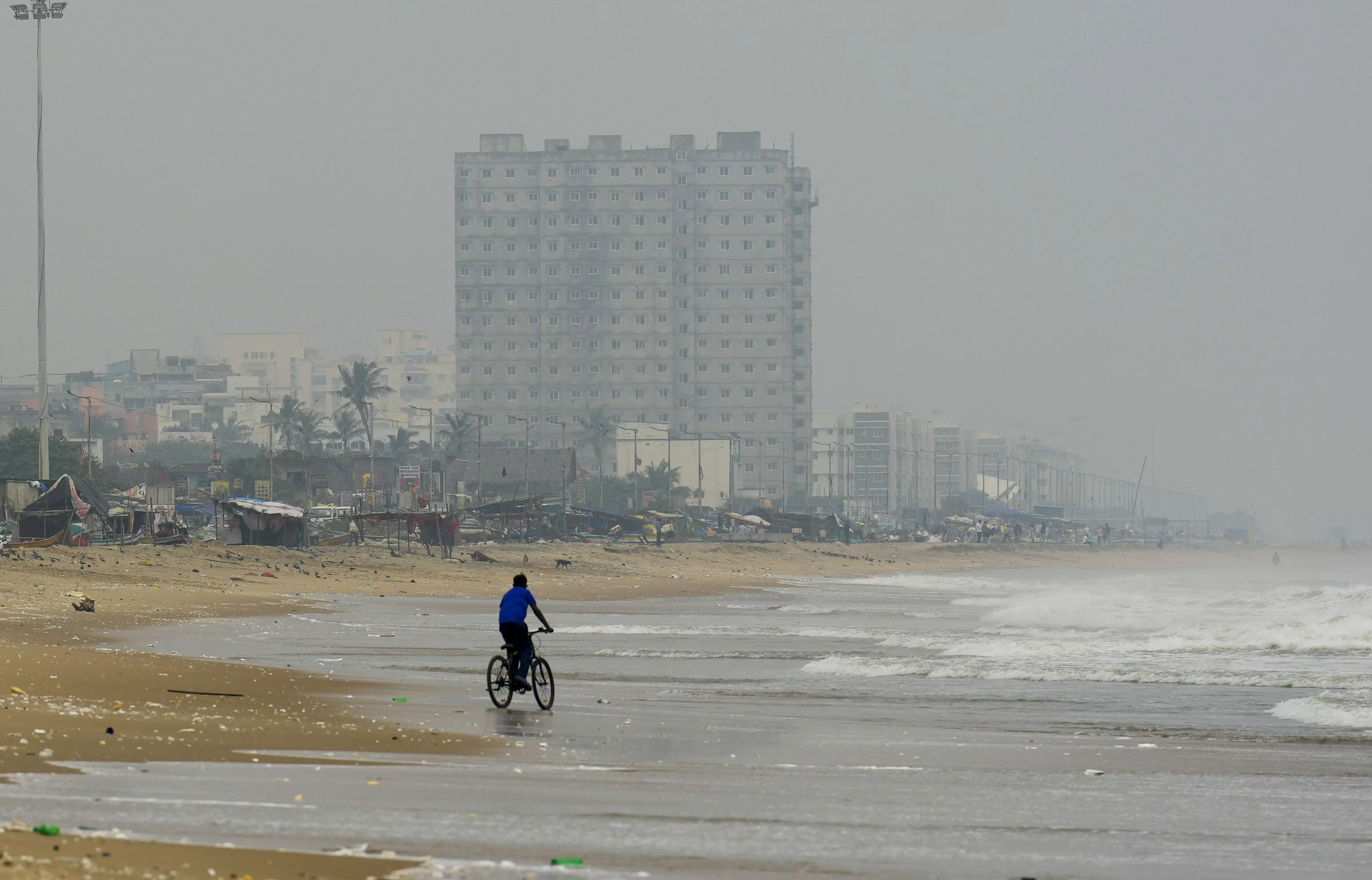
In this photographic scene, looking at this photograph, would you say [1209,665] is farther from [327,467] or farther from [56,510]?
[327,467]

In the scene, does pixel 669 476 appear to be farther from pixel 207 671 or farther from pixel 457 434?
pixel 207 671

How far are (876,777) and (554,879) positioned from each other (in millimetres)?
4932

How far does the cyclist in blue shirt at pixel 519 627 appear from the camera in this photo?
17219 mm

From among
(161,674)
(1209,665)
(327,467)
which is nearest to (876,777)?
(161,674)

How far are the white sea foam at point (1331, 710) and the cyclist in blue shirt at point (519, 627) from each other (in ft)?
28.3

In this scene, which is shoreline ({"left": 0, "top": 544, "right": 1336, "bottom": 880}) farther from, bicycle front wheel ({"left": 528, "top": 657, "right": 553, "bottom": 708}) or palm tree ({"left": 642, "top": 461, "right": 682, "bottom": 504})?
palm tree ({"left": 642, "top": 461, "right": 682, "bottom": 504})

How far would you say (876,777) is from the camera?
40.6 ft

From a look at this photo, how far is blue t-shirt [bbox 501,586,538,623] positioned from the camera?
56.5 ft

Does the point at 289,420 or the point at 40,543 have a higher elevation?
the point at 289,420

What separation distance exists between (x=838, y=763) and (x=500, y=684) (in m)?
5.32

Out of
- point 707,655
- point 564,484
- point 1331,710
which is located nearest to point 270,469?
point 564,484

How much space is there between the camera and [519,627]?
17219mm

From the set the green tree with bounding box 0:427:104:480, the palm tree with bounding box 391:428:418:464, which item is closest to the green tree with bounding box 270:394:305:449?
the palm tree with bounding box 391:428:418:464

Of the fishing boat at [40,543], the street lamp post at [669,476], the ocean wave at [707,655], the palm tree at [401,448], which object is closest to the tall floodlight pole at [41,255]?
the fishing boat at [40,543]
